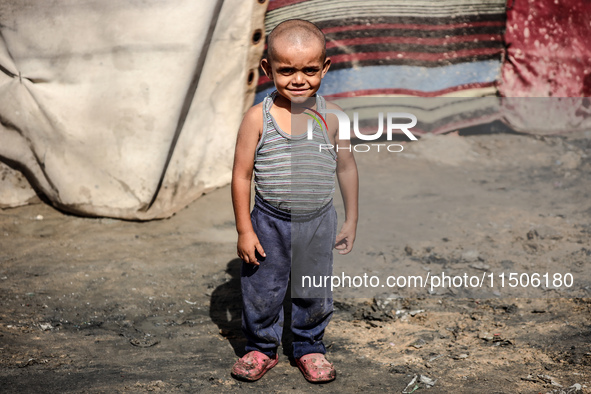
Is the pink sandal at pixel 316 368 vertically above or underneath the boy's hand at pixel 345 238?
underneath

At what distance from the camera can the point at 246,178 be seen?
7.11 feet

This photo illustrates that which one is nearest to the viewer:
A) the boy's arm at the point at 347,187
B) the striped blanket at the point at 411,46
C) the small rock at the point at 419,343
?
the boy's arm at the point at 347,187

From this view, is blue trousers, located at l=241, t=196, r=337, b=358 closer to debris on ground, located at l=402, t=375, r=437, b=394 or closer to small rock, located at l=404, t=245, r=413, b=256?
debris on ground, located at l=402, t=375, r=437, b=394

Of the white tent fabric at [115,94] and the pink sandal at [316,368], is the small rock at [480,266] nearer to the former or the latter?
the pink sandal at [316,368]

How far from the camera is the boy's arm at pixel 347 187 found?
2.26 meters

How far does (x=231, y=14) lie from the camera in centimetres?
393

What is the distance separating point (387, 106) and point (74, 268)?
2.63 meters

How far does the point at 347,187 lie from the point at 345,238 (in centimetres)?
21

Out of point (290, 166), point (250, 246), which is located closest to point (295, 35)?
point (290, 166)

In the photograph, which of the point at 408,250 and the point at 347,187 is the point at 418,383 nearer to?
the point at 347,187

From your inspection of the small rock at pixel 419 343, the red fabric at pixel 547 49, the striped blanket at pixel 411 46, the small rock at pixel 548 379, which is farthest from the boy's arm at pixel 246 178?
the red fabric at pixel 547 49

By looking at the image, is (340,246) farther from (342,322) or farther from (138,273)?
(138,273)

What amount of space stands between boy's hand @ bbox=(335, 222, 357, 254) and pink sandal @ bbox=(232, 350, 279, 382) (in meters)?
0.52

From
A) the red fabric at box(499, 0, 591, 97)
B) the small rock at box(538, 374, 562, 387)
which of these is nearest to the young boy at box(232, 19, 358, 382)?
the small rock at box(538, 374, 562, 387)
